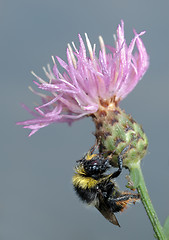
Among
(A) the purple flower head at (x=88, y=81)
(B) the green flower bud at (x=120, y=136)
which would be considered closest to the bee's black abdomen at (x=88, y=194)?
(B) the green flower bud at (x=120, y=136)

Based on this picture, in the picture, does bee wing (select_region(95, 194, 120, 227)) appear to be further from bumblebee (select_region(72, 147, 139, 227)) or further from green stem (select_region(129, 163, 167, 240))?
green stem (select_region(129, 163, 167, 240))

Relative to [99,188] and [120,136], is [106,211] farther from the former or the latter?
[120,136]

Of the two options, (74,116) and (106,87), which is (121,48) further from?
(74,116)

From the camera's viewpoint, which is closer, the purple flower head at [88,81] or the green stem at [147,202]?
the green stem at [147,202]

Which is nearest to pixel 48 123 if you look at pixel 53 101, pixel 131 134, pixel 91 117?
pixel 53 101

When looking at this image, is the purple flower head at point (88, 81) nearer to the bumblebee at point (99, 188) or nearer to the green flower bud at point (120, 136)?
the green flower bud at point (120, 136)

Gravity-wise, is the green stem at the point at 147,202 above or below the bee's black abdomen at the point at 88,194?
below

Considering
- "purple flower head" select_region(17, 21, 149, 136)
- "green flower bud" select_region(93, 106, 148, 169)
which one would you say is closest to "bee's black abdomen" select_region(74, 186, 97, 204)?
"green flower bud" select_region(93, 106, 148, 169)
